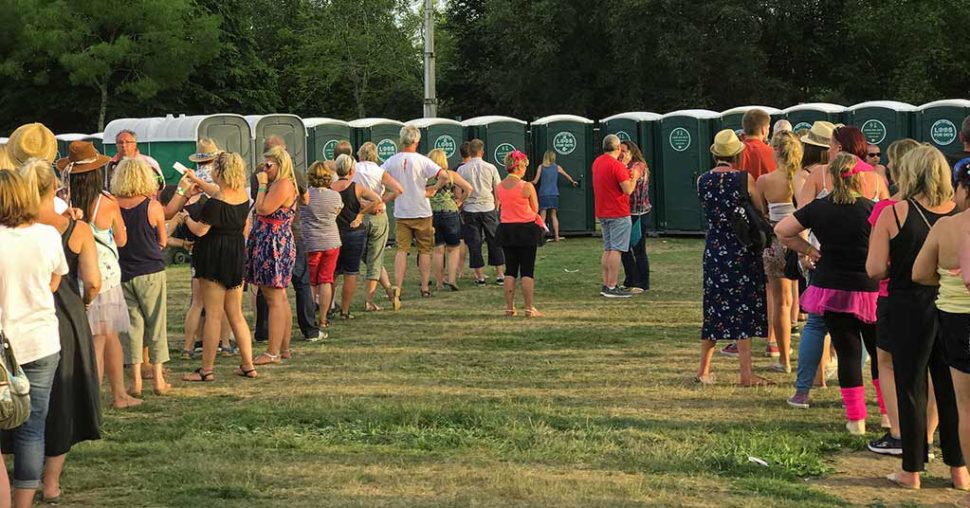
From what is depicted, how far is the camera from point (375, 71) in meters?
56.2

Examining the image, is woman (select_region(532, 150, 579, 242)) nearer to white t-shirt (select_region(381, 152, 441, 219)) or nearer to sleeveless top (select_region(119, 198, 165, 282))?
white t-shirt (select_region(381, 152, 441, 219))

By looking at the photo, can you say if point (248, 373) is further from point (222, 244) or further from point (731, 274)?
point (731, 274)

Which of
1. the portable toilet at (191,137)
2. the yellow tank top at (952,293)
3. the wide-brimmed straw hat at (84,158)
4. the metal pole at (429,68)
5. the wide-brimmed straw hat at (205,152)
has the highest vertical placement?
the metal pole at (429,68)

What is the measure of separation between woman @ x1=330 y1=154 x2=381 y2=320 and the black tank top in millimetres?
6610

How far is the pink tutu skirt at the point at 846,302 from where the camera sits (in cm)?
696

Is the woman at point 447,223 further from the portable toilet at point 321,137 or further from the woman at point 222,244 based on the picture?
the portable toilet at point 321,137

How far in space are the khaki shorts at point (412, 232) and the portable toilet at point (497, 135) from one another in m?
9.55

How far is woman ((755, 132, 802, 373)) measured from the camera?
8.75 metres

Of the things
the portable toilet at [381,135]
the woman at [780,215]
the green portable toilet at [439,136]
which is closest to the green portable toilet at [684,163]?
the green portable toilet at [439,136]

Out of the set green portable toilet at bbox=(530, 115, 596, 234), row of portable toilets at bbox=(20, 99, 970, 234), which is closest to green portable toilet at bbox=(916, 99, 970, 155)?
row of portable toilets at bbox=(20, 99, 970, 234)

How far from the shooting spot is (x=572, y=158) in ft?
78.0

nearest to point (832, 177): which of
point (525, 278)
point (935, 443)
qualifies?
point (935, 443)

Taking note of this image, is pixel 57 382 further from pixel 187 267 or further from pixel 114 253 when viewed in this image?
pixel 187 267

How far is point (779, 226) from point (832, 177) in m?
0.41
